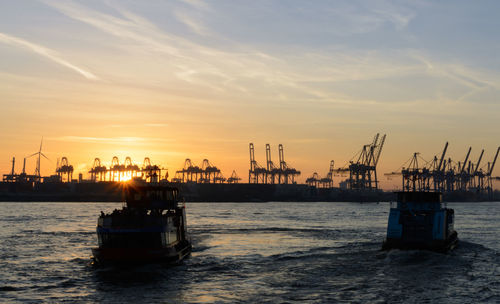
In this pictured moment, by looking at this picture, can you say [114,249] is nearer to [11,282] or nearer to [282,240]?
[11,282]

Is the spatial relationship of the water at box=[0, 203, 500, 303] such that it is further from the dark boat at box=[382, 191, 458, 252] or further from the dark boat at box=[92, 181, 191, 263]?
the dark boat at box=[92, 181, 191, 263]

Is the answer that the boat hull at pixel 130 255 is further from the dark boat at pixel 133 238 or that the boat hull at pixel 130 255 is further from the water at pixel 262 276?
the water at pixel 262 276

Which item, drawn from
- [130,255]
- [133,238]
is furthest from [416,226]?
[130,255]

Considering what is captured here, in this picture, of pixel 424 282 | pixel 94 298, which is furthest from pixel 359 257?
pixel 94 298

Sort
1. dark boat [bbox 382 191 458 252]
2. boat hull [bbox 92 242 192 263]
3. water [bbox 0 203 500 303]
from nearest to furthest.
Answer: water [bbox 0 203 500 303] → boat hull [bbox 92 242 192 263] → dark boat [bbox 382 191 458 252]

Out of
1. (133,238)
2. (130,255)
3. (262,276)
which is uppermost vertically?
(133,238)

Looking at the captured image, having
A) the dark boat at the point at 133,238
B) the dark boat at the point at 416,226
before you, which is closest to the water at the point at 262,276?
the dark boat at the point at 416,226

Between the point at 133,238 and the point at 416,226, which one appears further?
the point at 416,226

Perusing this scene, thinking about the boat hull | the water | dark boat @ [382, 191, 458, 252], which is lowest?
the water

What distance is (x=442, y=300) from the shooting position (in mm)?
36688

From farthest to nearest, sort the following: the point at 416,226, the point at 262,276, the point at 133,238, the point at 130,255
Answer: the point at 416,226
the point at 262,276
the point at 133,238
the point at 130,255

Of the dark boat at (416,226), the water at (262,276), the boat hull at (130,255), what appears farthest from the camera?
the dark boat at (416,226)

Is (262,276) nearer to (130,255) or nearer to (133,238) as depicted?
(130,255)

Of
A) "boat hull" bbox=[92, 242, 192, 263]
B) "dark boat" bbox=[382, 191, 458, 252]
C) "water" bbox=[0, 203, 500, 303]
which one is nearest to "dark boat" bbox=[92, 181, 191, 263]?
"boat hull" bbox=[92, 242, 192, 263]
